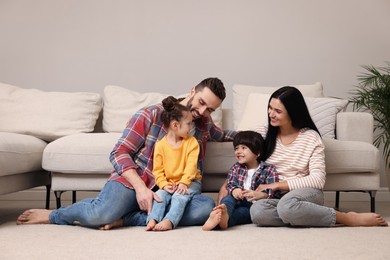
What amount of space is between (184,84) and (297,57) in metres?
0.90

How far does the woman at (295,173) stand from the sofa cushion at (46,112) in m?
1.35

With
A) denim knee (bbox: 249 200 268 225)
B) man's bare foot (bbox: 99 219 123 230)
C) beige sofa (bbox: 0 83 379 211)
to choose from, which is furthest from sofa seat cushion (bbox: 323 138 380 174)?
man's bare foot (bbox: 99 219 123 230)

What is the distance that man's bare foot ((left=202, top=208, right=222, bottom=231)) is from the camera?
2.27m

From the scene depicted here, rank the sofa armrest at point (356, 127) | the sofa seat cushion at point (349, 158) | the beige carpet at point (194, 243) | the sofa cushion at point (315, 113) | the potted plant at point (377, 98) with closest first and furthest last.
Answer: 1. the beige carpet at point (194, 243)
2. the sofa seat cushion at point (349, 158)
3. the sofa armrest at point (356, 127)
4. the sofa cushion at point (315, 113)
5. the potted plant at point (377, 98)

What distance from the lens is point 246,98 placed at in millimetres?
3646

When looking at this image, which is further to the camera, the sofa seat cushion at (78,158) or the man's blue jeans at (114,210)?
the sofa seat cushion at (78,158)

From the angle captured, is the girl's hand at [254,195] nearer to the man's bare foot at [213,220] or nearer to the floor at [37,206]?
the man's bare foot at [213,220]

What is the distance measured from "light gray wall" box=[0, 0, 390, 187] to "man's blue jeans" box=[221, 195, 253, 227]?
1.72 m

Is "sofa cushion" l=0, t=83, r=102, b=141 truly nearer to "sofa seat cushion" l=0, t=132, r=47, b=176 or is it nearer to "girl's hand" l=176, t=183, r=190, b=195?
"sofa seat cushion" l=0, t=132, r=47, b=176

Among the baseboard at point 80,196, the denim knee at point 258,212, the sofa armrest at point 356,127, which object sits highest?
the sofa armrest at point 356,127

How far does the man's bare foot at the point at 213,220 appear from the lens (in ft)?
7.45

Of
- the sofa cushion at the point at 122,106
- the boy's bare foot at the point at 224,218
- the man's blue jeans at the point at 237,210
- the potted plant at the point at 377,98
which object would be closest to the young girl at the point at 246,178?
the man's blue jeans at the point at 237,210

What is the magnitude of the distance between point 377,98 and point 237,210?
172 cm

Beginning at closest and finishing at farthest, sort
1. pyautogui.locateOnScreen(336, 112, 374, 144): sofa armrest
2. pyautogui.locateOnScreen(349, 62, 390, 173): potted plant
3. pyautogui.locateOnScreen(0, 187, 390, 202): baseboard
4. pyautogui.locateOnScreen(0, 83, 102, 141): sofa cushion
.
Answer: pyautogui.locateOnScreen(336, 112, 374, 144): sofa armrest, pyautogui.locateOnScreen(0, 83, 102, 141): sofa cushion, pyautogui.locateOnScreen(349, 62, 390, 173): potted plant, pyautogui.locateOnScreen(0, 187, 390, 202): baseboard
